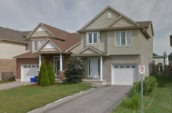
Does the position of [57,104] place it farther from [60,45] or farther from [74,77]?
[60,45]

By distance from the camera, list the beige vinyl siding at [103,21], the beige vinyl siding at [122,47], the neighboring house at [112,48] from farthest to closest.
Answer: the beige vinyl siding at [103,21], the neighboring house at [112,48], the beige vinyl siding at [122,47]

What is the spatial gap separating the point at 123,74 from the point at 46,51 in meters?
9.34

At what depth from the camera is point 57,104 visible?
11.8m

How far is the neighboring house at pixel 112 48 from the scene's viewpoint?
20.8 m

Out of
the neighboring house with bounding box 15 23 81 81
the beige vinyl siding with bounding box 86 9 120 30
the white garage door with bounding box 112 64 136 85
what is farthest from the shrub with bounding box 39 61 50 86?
the white garage door with bounding box 112 64 136 85

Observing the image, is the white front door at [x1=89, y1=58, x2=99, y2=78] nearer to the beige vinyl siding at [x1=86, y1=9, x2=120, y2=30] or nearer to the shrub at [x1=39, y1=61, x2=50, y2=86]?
the beige vinyl siding at [x1=86, y1=9, x2=120, y2=30]

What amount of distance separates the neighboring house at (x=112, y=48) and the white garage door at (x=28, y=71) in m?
6.97

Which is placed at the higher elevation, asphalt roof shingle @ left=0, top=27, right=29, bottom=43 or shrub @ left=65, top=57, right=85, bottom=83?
asphalt roof shingle @ left=0, top=27, right=29, bottom=43

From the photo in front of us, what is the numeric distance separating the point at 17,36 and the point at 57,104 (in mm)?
22801

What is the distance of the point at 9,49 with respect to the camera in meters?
28.8

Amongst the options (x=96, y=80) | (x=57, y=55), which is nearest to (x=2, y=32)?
(x=57, y=55)

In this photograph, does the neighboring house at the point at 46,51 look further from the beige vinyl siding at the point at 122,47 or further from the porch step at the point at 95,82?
the beige vinyl siding at the point at 122,47

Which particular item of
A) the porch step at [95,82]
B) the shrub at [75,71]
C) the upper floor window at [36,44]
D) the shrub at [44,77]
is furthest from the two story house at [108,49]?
the upper floor window at [36,44]

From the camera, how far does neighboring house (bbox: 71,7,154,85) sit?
20781 mm
